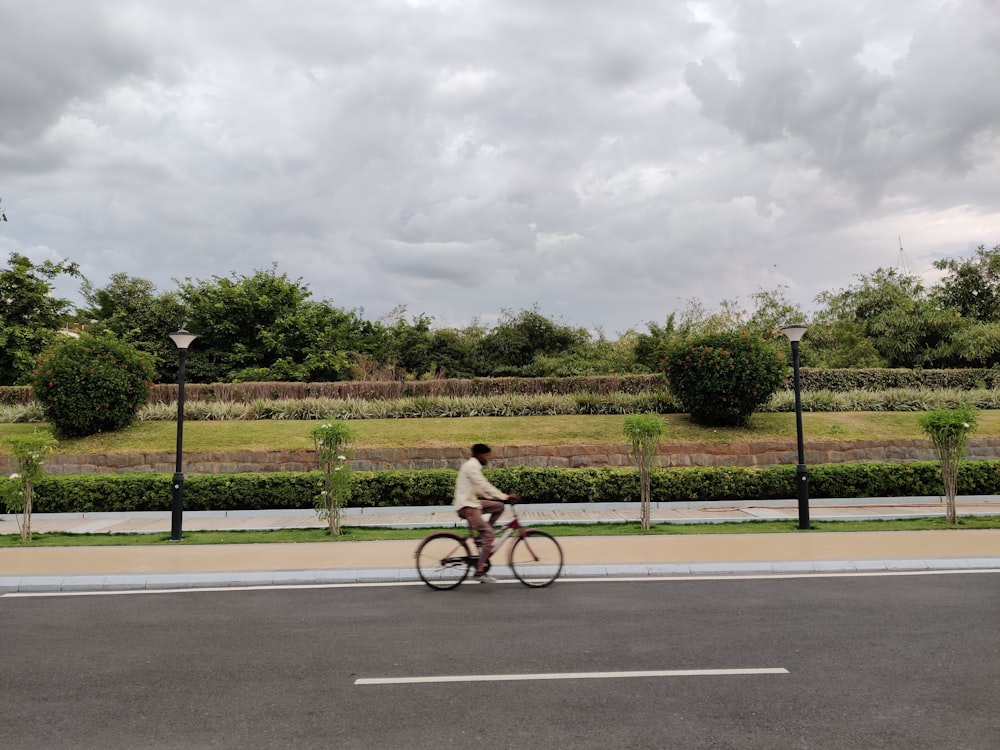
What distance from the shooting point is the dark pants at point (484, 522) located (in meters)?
8.24

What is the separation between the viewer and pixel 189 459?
18.0 meters

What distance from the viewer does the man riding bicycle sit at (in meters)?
8.20

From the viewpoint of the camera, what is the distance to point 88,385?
61.7ft

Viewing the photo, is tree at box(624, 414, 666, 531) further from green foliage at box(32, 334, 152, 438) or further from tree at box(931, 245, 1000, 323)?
tree at box(931, 245, 1000, 323)

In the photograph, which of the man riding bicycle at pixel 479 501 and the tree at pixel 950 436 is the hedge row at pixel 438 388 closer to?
the tree at pixel 950 436

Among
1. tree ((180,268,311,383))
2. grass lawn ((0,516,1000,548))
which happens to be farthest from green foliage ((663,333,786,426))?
tree ((180,268,311,383))

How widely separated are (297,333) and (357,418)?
1287 cm

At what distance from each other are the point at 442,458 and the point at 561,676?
12893 millimetres

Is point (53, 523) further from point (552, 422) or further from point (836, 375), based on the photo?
point (836, 375)

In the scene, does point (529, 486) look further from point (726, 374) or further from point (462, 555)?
point (462, 555)

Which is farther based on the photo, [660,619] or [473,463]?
[473,463]

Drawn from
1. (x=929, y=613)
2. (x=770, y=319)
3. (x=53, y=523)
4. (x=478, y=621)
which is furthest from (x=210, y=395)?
(x=770, y=319)

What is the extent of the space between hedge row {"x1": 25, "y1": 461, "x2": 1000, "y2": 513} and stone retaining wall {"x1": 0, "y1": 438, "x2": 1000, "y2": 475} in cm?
170

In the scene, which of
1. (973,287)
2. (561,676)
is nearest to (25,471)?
(561,676)
